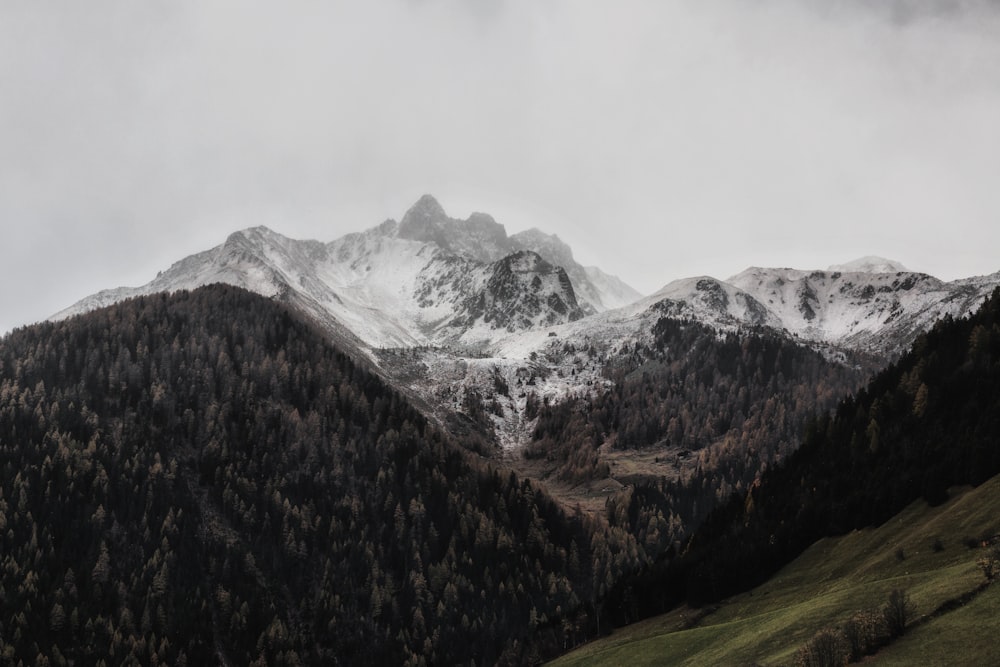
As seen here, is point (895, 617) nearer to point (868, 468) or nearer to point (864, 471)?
point (864, 471)

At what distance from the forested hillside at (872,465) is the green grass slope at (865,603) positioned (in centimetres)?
452

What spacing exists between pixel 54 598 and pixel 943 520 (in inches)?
8552

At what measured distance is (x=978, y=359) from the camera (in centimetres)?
13512

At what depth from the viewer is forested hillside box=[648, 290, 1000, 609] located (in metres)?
103

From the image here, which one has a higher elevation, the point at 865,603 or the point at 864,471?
the point at 864,471

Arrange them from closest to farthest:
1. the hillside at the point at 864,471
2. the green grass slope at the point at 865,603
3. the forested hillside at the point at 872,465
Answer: the green grass slope at the point at 865,603
the forested hillside at the point at 872,465
the hillside at the point at 864,471

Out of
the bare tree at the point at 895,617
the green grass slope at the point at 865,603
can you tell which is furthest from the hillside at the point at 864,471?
the bare tree at the point at 895,617

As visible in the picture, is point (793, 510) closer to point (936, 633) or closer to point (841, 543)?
point (841, 543)

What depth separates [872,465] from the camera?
416ft

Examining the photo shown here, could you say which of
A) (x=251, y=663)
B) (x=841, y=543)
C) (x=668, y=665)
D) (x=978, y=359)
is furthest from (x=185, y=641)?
(x=978, y=359)

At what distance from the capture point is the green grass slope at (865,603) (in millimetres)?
53769

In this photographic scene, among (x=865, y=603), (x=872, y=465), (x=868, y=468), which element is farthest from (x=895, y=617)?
(x=872, y=465)

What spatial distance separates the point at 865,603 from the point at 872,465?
64963 millimetres

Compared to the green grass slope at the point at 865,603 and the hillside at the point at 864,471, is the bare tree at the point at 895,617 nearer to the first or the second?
the green grass slope at the point at 865,603
